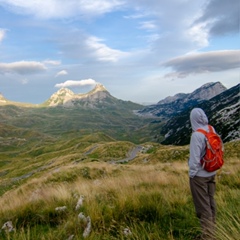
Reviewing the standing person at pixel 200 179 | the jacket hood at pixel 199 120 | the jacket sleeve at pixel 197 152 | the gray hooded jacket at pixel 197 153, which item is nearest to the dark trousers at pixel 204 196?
the standing person at pixel 200 179

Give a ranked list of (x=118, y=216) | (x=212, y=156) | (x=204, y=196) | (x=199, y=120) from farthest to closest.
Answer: (x=118, y=216) < (x=199, y=120) < (x=204, y=196) < (x=212, y=156)

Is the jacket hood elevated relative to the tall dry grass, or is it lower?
elevated

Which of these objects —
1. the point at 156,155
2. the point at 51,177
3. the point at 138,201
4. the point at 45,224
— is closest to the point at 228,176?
the point at 138,201

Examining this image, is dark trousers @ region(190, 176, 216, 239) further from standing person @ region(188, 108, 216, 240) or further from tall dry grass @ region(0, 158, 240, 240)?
tall dry grass @ region(0, 158, 240, 240)

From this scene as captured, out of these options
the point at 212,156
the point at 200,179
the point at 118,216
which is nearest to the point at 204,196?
the point at 200,179

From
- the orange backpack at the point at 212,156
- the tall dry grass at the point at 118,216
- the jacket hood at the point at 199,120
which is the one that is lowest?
the tall dry grass at the point at 118,216

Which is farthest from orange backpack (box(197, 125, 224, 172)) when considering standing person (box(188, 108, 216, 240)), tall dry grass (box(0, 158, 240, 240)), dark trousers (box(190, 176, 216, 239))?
tall dry grass (box(0, 158, 240, 240))

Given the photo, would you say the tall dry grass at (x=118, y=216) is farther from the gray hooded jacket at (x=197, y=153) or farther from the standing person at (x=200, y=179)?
the gray hooded jacket at (x=197, y=153)

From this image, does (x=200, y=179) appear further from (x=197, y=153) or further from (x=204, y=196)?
(x=197, y=153)

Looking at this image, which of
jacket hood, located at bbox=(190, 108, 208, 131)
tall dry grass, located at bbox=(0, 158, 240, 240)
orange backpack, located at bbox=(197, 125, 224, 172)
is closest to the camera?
tall dry grass, located at bbox=(0, 158, 240, 240)

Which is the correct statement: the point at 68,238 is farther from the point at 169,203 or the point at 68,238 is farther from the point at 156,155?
the point at 156,155

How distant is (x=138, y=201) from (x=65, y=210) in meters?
2.17

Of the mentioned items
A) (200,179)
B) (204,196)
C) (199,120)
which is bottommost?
(204,196)

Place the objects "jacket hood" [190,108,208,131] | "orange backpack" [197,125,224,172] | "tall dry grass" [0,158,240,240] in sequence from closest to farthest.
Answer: "tall dry grass" [0,158,240,240], "orange backpack" [197,125,224,172], "jacket hood" [190,108,208,131]
